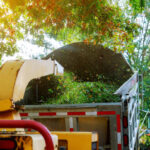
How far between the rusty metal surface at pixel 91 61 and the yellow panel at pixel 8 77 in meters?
4.29

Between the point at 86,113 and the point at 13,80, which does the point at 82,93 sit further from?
the point at 13,80

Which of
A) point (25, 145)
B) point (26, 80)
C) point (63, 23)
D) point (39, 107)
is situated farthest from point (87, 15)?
point (25, 145)

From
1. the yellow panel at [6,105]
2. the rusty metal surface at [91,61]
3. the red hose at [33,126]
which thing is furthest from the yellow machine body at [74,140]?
the rusty metal surface at [91,61]

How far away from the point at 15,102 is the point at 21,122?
2.63 feet

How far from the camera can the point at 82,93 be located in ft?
17.2

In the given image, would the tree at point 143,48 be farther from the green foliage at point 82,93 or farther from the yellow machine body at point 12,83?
the yellow machine body at point 12,83

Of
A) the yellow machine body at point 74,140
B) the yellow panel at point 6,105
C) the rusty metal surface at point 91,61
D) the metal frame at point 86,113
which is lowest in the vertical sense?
the yellow machine body at point 74,140

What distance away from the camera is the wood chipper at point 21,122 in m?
1.33

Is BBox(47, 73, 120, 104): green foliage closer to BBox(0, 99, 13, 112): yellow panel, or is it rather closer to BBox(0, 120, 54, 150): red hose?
BBox(0, 99, 13, 112): yellow panel

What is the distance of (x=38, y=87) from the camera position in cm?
571

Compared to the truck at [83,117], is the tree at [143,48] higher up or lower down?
higher up

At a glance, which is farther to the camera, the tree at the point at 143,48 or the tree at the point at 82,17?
the tree at the point at 143,48

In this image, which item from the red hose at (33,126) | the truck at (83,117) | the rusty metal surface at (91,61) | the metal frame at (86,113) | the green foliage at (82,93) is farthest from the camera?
the rusty metal surface at (91,61)

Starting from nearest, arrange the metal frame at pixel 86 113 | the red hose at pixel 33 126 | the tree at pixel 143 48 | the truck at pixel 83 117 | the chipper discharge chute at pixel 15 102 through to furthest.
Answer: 1. the red hose at pixel 33 126
2. the chipper discharge chute at pixel 15 102
3. the truck at pixel 83 117
4. the metal frame at pixel 86 113
5. the tree at pixel 143 48
